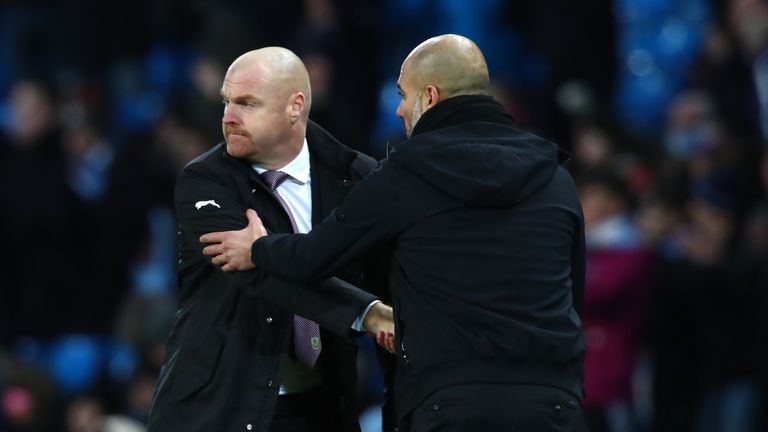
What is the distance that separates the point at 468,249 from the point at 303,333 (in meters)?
0.83

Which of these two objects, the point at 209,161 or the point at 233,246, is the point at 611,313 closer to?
the point at 209,161

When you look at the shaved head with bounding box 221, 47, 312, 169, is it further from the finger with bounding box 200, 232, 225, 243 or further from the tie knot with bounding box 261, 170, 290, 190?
the finger with bounding box 200, 232, 225, 243

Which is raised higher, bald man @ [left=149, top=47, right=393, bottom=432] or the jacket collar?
the jacket collar

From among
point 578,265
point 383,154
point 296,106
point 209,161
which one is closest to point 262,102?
point 296,106

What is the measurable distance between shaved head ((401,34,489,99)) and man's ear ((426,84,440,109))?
11 millimetres

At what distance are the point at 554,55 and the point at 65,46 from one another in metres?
4.41

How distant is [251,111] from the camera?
538 cm

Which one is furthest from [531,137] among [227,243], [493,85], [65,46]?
[65,46]

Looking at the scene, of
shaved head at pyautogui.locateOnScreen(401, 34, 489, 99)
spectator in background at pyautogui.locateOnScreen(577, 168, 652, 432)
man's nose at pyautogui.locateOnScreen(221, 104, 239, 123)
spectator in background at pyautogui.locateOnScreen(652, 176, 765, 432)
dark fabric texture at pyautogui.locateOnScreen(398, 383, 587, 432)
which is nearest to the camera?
dark fabric texture at pyautogui.locateOnScreen(398, 383, 587, 432)

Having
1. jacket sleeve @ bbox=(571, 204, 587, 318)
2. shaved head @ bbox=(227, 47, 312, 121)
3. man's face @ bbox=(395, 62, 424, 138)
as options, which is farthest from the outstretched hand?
jacket sleeve @ bbox=(571, 204, 587, 318)

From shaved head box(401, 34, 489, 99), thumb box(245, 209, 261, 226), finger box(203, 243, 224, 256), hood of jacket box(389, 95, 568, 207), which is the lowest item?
finger box(203, 243, 224, 256)

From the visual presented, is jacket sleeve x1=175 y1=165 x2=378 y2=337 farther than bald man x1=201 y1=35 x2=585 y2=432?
Yes

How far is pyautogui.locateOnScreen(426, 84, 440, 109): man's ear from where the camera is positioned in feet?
16.5

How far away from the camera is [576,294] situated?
17.0 feet
